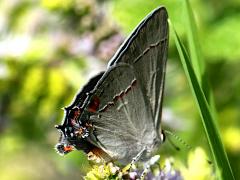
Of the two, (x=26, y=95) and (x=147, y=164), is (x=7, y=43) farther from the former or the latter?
(x=147, y=164)

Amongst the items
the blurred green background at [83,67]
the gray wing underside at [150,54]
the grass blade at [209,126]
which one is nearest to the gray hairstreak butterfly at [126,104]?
the gray wing underside at [150,54]

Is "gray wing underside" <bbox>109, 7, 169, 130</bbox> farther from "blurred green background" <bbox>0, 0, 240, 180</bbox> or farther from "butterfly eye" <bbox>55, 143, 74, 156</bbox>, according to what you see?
"blurred green background" <bbox>0, 0, 240, 180</bbox>

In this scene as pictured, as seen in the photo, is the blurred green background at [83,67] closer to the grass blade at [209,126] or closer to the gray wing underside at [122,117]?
the gray wing underside at [122,117]

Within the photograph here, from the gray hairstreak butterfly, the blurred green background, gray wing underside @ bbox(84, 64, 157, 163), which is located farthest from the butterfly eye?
the blurred green background

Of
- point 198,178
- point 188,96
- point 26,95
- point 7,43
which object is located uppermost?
point 7,43

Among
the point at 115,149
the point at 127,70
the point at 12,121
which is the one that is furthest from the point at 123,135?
the point at 12,121

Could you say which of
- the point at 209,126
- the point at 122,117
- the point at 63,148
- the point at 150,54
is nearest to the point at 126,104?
the point at 122,117
